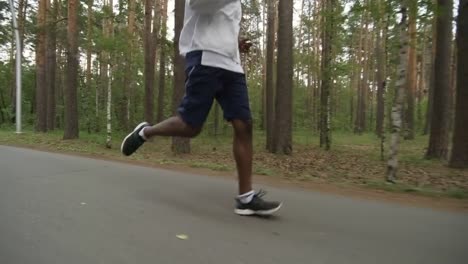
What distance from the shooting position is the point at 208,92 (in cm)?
294

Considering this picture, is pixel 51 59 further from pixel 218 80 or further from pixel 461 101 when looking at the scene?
pixel 218 80

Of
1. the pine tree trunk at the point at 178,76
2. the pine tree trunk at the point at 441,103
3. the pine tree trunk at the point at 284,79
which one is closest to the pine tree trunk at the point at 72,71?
the pine tree trunk at the point at 178,76

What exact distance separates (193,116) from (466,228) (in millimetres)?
2219

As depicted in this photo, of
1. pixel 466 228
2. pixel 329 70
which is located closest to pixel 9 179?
pixel 466 228

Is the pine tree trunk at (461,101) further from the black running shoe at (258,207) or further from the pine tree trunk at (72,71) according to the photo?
the pine tree trunk at (72,71)

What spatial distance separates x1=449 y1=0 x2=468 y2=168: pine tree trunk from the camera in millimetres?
9609

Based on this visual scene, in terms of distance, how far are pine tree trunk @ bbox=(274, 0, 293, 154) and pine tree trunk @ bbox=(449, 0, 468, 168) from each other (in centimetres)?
504

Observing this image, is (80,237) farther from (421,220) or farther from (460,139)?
(460,139)

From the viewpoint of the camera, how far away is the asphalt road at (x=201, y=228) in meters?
2.21

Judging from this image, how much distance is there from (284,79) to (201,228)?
36.4 feet

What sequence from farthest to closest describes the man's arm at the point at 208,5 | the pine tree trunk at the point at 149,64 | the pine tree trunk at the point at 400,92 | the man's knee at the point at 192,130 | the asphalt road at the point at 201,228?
the pine tree trunk at the point at 149,64, the pine tree trunk at the point at 400,92, the man's knee at the point at 192,130, the man's arm at the point at 208,5, the asphalt road at the point at 201,228

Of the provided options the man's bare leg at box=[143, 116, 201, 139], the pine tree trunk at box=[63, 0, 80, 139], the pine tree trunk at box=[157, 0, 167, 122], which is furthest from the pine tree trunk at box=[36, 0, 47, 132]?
the man's bare leg at box=[143, 116, 201, 139]

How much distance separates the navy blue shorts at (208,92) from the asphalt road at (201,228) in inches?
30.5

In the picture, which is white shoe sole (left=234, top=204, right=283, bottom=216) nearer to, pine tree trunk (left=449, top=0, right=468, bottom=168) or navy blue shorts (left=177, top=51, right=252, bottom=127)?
navy blue shorts (left=177, top=51, right=252, bottom=127)
